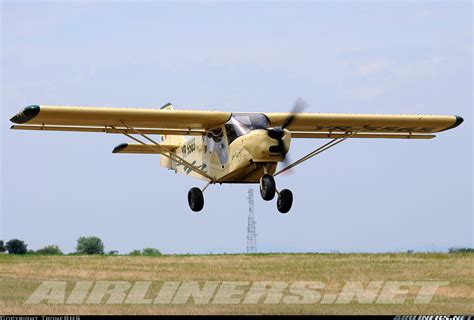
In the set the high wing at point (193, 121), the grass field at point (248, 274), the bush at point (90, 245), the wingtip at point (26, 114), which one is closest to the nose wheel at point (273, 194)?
the high wing at point (193, 121)

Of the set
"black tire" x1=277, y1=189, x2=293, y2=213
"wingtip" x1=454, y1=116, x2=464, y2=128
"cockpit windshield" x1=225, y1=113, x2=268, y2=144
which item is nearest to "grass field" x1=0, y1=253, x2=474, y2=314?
"wingtip" x1=454, y1=116, x2=464, y2=128

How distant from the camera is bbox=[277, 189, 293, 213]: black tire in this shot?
27891 millimetres

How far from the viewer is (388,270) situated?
5534cm

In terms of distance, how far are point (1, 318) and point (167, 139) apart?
9756 mm

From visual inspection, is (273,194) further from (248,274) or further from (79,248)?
(79,248)

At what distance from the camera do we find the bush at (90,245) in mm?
101631

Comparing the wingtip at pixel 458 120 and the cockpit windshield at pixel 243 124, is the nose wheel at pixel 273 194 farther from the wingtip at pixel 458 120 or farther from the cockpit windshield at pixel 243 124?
the wingtip at pixel 458 120

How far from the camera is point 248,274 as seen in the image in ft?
171

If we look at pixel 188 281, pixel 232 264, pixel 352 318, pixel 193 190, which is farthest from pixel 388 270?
pixel 193 190

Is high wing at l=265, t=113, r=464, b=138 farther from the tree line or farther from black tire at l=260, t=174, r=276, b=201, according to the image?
the tree line

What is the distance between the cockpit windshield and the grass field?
34.3ft

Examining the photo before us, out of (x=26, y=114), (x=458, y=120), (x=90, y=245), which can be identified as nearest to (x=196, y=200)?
(x=26, y=114)

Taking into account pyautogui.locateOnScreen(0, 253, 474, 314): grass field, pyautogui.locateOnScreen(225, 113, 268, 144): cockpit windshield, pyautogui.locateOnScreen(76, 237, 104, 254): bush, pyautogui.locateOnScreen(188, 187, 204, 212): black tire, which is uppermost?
pyautogui.locateOnScreen(225, 113, 268, 144): cockpit windshield

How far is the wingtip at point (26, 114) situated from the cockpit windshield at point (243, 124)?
5.79 m
